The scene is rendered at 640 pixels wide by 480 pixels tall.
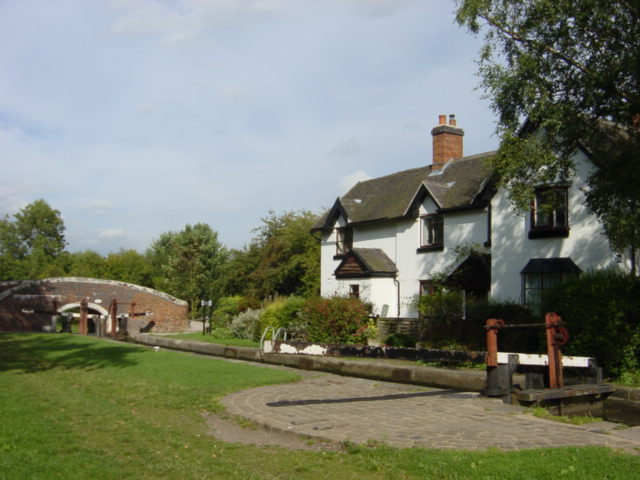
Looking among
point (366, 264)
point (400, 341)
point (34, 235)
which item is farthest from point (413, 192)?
point (34, 235)

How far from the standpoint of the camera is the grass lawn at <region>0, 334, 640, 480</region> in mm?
5828

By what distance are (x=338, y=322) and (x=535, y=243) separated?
6909 mm

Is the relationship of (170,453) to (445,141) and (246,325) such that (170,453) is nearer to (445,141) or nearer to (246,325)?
(246,325)

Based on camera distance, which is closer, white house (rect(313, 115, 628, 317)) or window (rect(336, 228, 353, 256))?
white house (rect(313, 115, 628, 317))

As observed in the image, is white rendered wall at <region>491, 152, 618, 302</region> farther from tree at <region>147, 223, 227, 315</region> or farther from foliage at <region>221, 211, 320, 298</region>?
tree at <region>147, 223, 227, 315</region>

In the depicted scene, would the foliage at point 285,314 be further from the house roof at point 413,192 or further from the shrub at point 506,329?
the shrub at point 506,329

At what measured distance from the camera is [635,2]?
11.0 meters

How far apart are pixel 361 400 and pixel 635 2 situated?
825 centimetres

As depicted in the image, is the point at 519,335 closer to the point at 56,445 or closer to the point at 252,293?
the point at 56,445

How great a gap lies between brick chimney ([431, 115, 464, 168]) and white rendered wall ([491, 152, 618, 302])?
863cm

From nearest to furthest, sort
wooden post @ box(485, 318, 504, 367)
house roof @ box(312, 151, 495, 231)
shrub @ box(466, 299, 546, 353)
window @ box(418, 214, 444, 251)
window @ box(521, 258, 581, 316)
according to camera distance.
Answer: wooden post @ box(485, 318, 504, 367), shrub @ box(466, 299, 546, 353), window @ box(521, 258, 581, 316), house roof @ box(312, 151, 495, 231), window @ box(418, 214, 444, 251)

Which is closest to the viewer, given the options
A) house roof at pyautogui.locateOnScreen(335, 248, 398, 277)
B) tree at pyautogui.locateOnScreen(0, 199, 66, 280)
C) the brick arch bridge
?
house roof at pyautogui.locateOnScreen(335, 248, 398, 277)

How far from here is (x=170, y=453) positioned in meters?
6.72

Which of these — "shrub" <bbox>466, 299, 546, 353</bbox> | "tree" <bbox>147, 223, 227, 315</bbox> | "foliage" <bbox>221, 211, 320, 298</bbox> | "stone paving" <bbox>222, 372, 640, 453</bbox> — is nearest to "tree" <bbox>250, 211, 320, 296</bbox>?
"foliage" <bbox>221, 211, 320, 298</bbox>
